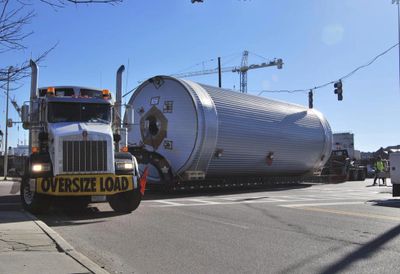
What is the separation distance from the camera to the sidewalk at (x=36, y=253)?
6.59 metres

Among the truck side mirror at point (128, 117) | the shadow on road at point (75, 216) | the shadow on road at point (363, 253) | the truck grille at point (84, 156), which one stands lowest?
the shadow on road at point (363, 253)

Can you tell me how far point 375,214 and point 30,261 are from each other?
10.1 meters

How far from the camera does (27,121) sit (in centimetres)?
1374

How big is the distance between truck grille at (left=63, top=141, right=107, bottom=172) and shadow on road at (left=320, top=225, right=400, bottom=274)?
6947mm

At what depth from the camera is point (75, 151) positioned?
506 inches

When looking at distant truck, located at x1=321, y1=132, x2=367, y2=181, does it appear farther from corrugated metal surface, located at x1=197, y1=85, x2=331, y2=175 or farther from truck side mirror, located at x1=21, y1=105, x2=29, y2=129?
truck side mirror, located at x1=21, y1=105, x2=29, y2=129

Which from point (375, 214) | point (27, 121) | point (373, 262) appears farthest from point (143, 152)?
point (373, 262)

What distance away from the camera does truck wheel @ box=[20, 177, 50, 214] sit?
42.5 feet

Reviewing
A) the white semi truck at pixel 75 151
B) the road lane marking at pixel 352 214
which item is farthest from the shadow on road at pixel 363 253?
the white semi truck at pixel 75 151

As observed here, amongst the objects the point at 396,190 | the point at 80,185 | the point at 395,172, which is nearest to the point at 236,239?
the point at 80,185

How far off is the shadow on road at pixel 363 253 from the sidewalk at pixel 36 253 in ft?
10.7

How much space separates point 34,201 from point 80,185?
4.58ft

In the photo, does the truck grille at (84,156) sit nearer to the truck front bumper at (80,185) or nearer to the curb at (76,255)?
the truck front bumper at (80,185)

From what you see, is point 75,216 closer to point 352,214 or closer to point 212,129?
point 352,214
